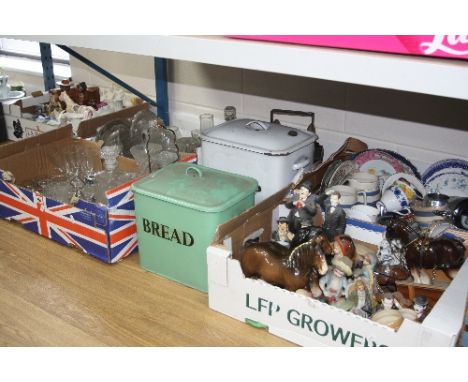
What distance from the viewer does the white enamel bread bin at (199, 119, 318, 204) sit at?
42.1 inches

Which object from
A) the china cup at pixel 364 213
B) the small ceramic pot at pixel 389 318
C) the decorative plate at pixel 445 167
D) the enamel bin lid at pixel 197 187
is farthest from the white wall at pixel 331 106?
the small ceramic pot at pixel 389 318

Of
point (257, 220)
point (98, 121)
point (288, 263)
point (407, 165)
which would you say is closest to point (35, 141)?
point (98, 121)

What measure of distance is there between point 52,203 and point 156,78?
1.88ft

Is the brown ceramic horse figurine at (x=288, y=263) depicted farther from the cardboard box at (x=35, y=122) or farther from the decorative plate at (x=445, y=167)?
the cardboard box at (x=35, y=122)

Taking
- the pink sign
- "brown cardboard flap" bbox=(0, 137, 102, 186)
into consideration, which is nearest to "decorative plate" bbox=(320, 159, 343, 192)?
the pink sign

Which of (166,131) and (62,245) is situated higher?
(166,131)

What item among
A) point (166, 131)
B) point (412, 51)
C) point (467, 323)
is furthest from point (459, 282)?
point (166, 131)

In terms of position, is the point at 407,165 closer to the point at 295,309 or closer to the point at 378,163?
the point at 378,163

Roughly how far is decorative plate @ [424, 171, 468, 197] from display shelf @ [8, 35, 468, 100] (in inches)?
22.5

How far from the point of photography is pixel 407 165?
3.80ft

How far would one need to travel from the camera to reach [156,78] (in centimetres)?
155

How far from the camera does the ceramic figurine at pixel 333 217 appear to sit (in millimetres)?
907

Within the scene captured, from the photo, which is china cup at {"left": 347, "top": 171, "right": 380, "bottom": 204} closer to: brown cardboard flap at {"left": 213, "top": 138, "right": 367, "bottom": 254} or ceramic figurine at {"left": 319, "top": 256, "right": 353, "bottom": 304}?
brown cardboard flap at {"left": 213, "top": 138, "right": 367, "bottom": 254}

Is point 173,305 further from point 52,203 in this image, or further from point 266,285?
point 52,203
